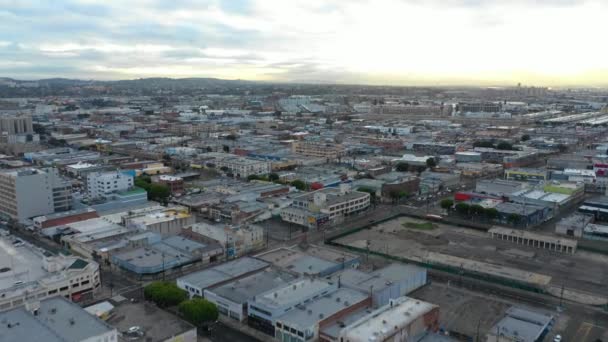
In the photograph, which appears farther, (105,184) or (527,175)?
(527,175)

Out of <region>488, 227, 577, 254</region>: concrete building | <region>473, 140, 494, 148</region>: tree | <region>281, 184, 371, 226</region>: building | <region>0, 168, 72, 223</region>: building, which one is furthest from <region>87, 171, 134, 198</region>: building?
<region>473, 140, 494, 148</region>: tree

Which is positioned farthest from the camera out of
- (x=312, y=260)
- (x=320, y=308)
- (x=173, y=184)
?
(x=173, y=184)

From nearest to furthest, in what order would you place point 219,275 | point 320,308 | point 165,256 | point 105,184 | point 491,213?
1. point 320,308
2. point 219,275
3. point 165,256
4. point 491,213
5. point 105,184

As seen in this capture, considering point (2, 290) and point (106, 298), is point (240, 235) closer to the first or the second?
point (106, 298)

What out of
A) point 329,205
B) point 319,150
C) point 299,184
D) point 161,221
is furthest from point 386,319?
point 319,150

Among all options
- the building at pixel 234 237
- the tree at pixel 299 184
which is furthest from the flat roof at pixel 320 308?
the tree at pixel 299 184

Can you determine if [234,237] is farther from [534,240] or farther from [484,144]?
[484,144]

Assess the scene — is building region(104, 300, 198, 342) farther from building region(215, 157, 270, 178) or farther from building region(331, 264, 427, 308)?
building region(215, 157, 270, 178)

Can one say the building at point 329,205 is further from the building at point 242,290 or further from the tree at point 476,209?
the building at point 242,290
